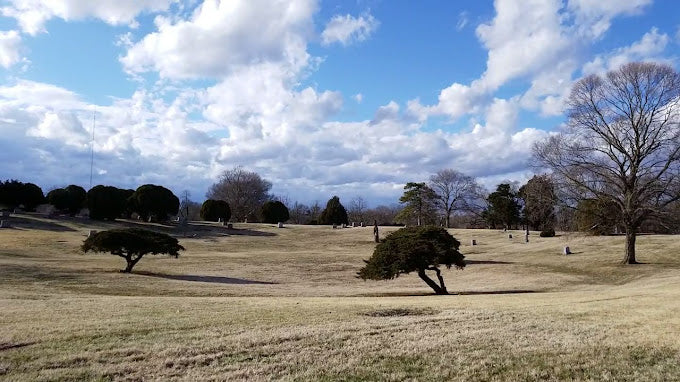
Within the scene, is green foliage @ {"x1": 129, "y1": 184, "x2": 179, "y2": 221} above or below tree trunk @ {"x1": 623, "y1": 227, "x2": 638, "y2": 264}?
above

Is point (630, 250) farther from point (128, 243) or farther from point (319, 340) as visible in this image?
point (319, 340)

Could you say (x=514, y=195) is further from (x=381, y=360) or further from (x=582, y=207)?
(x=381, y=360)

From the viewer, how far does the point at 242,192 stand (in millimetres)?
105188

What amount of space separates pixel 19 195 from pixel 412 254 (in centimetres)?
5549

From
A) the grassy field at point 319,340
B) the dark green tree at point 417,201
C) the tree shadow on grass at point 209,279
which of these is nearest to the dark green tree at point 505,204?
the dark green tree at point 417,201

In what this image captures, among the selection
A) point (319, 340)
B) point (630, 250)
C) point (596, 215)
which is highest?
point (596, 215)

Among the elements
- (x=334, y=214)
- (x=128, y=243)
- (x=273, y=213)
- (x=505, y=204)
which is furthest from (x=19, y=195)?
(x=505, y=204)

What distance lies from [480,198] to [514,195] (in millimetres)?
13149

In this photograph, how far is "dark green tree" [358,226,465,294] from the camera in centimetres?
2366

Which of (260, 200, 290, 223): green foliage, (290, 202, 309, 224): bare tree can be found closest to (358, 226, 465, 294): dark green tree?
(260, 200, 290, 223): green foliage

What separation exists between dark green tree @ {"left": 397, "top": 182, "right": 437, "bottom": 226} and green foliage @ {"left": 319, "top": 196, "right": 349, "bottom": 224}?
351 inches

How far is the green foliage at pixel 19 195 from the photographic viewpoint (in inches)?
2395

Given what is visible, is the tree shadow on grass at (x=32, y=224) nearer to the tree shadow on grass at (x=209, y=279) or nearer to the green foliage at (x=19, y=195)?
the green foliage at (x=19, y=195)

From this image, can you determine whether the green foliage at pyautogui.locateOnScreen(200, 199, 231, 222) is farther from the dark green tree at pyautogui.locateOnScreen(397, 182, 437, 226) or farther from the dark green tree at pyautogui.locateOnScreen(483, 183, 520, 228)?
the dark green tree at pyautogui.locateOnScreen(483, 183, 520, 228)
